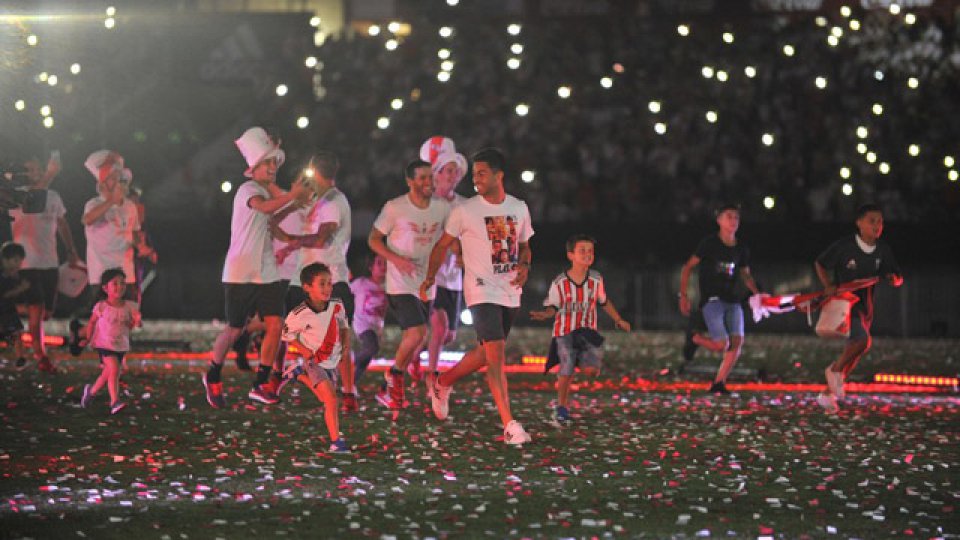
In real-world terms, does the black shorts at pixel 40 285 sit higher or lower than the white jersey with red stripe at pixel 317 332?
higher

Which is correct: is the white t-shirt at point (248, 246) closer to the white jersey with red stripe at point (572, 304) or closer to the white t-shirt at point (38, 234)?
the white jersey with red stripe at point (572, 304)

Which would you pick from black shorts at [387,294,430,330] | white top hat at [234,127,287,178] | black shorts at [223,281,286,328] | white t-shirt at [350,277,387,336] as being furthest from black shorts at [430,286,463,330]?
white top hat at [234,127,287,178]

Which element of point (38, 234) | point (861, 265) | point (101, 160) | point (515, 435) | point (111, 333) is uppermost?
point (101, 160)

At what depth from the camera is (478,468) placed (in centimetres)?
992

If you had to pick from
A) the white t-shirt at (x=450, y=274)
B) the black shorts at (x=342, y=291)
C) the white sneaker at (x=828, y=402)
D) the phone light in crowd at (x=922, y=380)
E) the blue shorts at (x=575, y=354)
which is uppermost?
the white t-shirt at (x=450, y=274)

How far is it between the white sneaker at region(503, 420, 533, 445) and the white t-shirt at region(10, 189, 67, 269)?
800 centimetres

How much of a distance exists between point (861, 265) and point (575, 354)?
3.06 meters

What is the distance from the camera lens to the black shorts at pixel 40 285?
17.3 meters

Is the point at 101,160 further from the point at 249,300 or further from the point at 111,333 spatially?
the point at 111,333

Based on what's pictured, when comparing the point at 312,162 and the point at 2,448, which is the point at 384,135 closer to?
the point at 312,162

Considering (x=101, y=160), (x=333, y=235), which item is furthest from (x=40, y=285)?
(x=333, y=235)

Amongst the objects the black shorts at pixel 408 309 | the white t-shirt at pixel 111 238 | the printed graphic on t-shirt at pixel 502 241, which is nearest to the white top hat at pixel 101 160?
the white t-shirt at pixel 111 238

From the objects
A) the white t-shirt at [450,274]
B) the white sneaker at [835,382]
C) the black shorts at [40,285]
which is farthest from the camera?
the black shorts at [40,285]

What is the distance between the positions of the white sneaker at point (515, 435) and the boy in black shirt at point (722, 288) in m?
4.87
